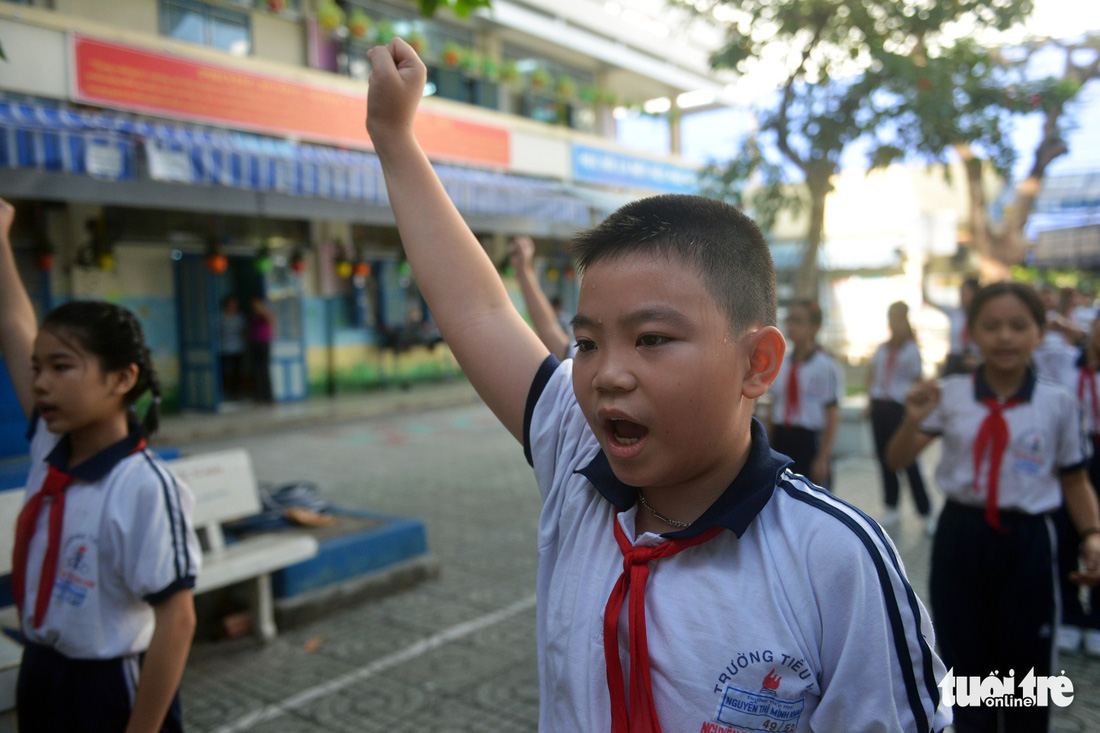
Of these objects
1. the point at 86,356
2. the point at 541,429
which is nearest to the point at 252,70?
the point at 86,356

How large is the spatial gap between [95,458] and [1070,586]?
454 centimetres

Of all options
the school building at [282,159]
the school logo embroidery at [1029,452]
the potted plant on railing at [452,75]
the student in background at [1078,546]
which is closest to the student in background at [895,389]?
the student in background at [1078,546]

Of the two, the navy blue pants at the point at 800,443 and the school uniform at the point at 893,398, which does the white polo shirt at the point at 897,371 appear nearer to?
the school uniform at the point at 893,398

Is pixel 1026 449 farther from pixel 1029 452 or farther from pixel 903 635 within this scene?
pixel 903 635

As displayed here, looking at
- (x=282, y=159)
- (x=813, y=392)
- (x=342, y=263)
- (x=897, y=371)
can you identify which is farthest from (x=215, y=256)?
(x=897, y=371)

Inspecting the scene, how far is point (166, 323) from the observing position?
12852 millimetres

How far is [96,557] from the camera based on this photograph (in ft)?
6.39

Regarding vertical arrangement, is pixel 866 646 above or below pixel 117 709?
above

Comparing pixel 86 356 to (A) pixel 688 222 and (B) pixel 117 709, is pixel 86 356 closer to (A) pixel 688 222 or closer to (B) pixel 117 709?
(B) pixel 117 709

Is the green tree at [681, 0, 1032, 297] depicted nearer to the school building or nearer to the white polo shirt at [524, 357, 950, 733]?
the school building

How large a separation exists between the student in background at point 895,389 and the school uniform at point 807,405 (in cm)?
110

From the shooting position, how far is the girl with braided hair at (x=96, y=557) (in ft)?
6.31

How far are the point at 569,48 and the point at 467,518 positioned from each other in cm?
1379

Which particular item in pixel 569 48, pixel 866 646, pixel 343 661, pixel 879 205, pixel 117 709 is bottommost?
pixel 343 661
